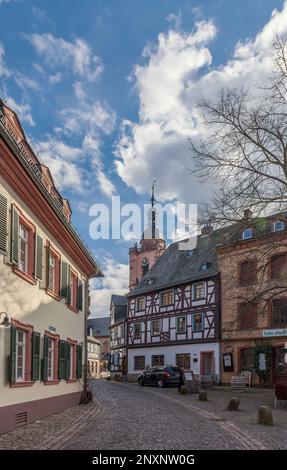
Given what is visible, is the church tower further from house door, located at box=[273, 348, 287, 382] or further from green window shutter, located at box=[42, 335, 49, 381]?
green window shutter, located at box=[42, 335, 49, 381]

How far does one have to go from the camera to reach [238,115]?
22.0 metres

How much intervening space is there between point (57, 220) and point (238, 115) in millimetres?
8790

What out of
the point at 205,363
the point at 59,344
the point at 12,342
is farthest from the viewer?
the point at 205,363

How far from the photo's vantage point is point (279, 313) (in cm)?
3462

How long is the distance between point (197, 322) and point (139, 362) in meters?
8.61

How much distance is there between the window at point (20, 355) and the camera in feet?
46.3

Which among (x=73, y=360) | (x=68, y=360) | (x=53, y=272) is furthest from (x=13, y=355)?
(x=73, y=360)

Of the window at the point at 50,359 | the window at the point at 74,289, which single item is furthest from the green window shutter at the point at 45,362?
the window at the point at 74,289

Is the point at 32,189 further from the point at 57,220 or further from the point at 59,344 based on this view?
the point at 59,344

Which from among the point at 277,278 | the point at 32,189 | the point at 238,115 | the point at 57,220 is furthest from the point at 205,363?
the point at 32,189

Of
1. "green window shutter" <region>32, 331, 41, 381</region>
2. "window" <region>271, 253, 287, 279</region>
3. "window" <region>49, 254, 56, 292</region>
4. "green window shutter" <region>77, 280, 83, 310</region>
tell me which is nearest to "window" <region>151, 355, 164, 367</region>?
"window" <region>271, 253, 287, 279</region>

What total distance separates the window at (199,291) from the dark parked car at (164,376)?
6471mm

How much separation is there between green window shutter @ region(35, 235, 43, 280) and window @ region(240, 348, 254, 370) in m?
23.5

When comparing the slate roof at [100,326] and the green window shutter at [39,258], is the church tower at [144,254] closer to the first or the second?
the slate roof at [100,326]
